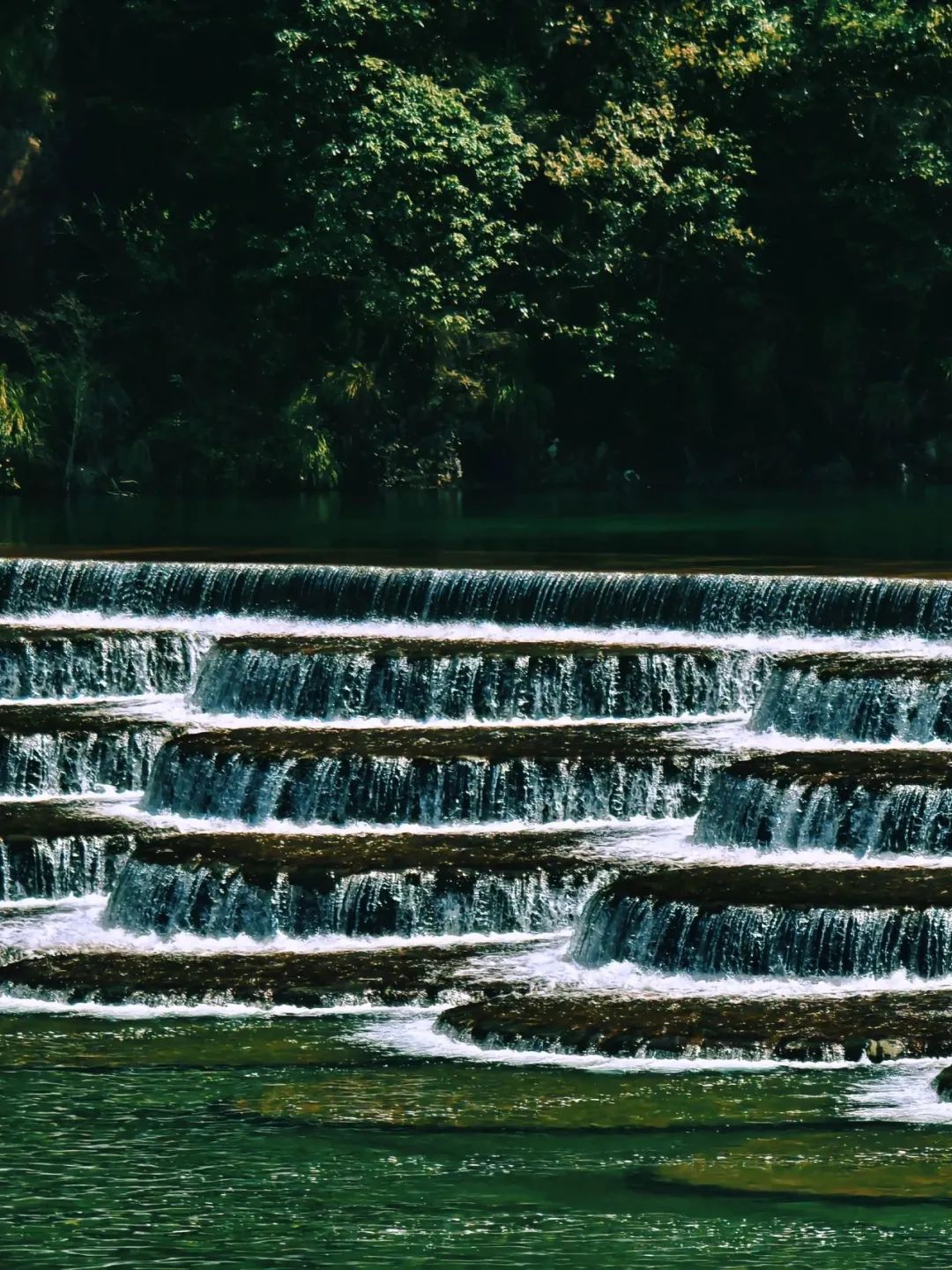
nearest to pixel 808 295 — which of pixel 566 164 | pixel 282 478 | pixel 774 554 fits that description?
pixel 566 164

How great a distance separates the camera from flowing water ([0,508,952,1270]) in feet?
39.2

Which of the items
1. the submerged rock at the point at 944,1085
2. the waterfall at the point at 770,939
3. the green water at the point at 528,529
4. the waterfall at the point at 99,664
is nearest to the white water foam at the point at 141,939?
the waterfall at the point at 770,939

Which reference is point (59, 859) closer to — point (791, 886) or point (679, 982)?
point (679, 982)

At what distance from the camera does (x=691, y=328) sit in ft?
153

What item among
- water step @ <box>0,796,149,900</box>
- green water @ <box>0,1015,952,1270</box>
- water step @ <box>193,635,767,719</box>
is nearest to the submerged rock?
green water @ <box>0,1015,952,1270</box>

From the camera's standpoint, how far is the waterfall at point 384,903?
1700 centimetres

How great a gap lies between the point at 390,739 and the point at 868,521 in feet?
49.1

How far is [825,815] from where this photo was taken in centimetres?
1798

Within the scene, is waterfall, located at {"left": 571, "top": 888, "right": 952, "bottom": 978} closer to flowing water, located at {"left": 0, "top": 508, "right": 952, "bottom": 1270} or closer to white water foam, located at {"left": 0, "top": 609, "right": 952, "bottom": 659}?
flowing water, located at {"left": 0, "top": 508, "right": 952, "bottom": 1270}

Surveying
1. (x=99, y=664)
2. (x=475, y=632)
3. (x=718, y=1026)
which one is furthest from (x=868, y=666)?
(x=718, y=1026)

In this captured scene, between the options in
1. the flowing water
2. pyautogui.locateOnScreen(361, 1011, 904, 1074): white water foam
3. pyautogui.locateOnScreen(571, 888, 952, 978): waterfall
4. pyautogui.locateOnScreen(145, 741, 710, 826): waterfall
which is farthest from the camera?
pyautogui.locateOnScreen(145, 741, 710, 826): waterfall

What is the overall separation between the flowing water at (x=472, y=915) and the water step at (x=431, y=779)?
0.03 m

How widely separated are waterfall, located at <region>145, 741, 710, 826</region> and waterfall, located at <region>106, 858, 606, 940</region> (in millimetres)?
2159

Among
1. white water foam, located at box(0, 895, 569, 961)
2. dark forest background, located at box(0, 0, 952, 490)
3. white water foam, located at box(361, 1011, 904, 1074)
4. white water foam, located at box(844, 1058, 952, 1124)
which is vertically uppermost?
dark forest background, located at box(0, 0, 952, 490)
